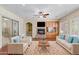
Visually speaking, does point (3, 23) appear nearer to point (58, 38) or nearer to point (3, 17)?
point (3, 17)

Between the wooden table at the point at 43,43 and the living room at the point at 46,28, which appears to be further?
the wooden table at the point at 43,43

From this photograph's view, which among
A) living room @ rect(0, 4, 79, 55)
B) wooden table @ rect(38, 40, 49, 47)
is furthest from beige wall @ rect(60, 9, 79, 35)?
wooden table @ rect(38, 40, 49, 47)

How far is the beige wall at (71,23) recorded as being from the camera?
17.5ft

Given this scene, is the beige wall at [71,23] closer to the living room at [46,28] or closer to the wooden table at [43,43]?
the living room at [46,28]

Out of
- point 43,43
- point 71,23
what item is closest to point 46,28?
point 43,43

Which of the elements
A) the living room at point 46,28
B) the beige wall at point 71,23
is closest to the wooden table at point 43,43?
the living room at point 46,28

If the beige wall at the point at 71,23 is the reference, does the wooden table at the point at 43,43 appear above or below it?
below

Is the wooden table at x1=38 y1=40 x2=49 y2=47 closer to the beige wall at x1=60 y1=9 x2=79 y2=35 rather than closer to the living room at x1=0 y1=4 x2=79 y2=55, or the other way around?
the living room at x1=0 y1=4 x2=79 y2=55

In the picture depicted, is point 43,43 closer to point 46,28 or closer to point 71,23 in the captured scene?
point 46,28

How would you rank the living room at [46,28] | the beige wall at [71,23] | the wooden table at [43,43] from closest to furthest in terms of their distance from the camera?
the living room at [46,28]
the beige wall at [71,23]
the wooden table at [43,43]

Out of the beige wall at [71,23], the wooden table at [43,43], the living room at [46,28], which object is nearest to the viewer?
the living room at [46,28]

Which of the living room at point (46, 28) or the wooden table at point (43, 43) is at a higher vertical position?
the living room at point (46, 28)

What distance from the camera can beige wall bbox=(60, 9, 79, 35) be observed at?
17.5 ft
